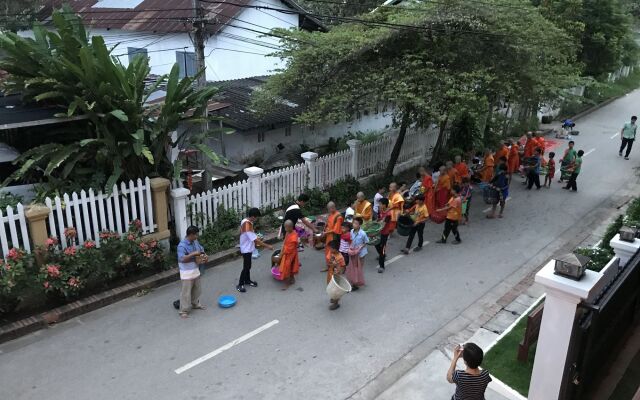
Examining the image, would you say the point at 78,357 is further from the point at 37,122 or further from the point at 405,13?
the point at 405,13

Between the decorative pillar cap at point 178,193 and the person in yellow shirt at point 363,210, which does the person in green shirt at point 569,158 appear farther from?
the decorative pillar cap at point 178,193

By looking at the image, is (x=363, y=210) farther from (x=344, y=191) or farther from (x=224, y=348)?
(x=224, y=348)

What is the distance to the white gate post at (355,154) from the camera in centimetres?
1341

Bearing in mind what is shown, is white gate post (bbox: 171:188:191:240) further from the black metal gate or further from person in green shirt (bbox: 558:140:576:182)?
person in green shirt (bbox: 558:140:576:182)

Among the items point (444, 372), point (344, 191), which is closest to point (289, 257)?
point (444, 372)

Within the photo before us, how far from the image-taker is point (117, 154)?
28.3ft

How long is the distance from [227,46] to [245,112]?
6078 millimetres

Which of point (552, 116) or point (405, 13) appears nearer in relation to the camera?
point (405, 13)

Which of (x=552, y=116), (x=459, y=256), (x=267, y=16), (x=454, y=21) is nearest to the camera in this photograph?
(x=459, y=256)

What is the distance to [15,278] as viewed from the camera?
7289mm

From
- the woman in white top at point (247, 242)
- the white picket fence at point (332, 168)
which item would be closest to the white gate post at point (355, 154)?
the white picket fence at point (332, 168)

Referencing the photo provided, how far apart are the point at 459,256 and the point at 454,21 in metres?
5.21

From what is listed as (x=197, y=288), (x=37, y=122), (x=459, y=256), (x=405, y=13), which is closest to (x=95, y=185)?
(x=37, y=122)

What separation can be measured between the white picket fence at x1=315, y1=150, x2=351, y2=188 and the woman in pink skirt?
12.5 feet
